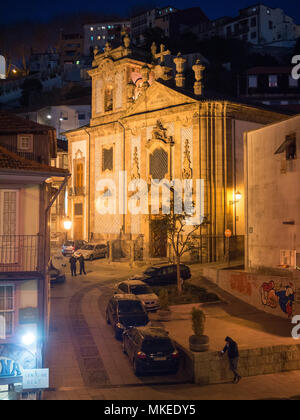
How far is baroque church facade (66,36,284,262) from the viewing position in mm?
42781

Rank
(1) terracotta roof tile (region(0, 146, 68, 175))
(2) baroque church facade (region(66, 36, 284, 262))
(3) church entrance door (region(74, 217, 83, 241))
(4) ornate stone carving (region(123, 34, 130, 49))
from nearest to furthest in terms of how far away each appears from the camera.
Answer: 1. (1) terracotta roof tile (region(0, 146, 68, 175))
2. (2) baroque church facade (region(66, 36, 284, 262))
3. (4) ornate stone carving (region(123, 34, 130, 49))
4. (3) church entrance door (region(74, 217, 83, 241))

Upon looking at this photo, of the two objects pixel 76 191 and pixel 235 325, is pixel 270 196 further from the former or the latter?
pixel 76 191

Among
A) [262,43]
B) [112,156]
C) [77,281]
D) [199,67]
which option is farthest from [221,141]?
[262,43]

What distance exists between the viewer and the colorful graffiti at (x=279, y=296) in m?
25.4

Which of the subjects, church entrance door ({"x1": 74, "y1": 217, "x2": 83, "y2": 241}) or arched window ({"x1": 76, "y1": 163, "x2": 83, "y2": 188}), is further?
arched window ({"x1": 76, "y1": 163, "x2": 83, "y2": 188})

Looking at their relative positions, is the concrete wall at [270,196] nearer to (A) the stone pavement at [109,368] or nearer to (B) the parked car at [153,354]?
(A) the stone pavement at [109,368]

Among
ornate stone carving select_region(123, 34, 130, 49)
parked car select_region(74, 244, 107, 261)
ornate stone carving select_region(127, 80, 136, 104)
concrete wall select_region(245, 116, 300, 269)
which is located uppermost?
ornate stone carving select_region(123, 34, 130, 49)

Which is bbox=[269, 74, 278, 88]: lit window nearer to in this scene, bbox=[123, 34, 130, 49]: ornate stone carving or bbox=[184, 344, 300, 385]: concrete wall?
bbox=[123, 34, 130, 49]: ornate stone carving

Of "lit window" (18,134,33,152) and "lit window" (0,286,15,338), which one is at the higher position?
"lit window" (18,134,33,152)

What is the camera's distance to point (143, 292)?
28094mm

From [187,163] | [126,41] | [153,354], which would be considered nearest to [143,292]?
[153,354]

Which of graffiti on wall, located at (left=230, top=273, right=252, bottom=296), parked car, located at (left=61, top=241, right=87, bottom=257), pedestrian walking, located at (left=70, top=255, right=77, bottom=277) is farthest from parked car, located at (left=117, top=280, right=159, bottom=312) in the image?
parked car, located at (left=61, top=241, right=87, bottom=257)

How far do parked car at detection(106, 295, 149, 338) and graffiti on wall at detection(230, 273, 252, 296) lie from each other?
25.9 feet

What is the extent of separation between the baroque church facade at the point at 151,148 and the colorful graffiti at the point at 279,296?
398 inches
